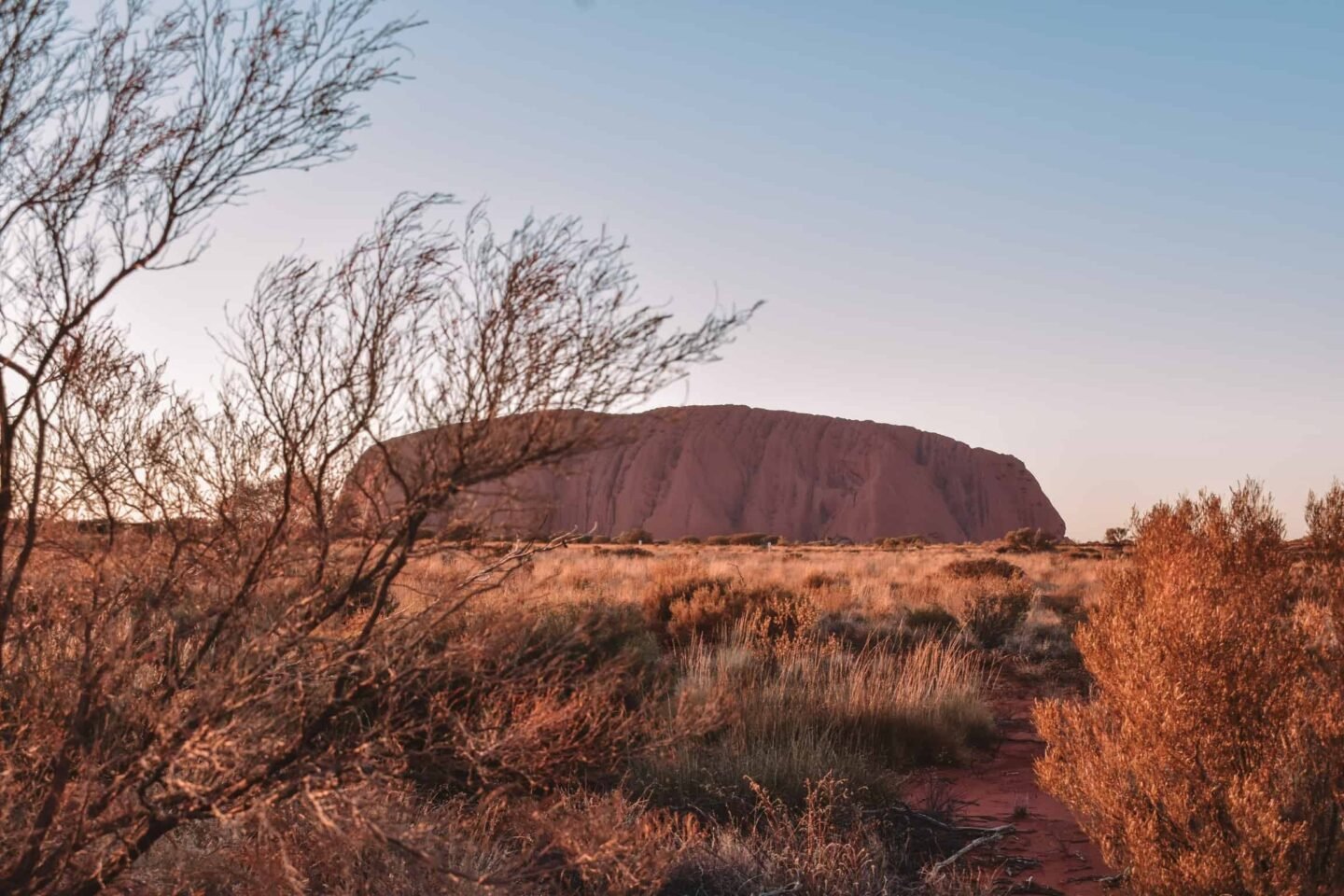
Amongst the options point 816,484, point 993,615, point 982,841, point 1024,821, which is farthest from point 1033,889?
point 816,484

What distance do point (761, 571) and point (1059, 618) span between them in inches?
290

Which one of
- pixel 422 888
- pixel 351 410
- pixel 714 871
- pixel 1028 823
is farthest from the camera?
pixel 1028 823

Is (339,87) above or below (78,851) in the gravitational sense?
above

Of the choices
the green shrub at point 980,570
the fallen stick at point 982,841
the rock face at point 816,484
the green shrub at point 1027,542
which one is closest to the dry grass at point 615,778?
the fallen stick at point 982,841

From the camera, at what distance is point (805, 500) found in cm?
7412

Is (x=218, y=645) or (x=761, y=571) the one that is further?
(x=761, y=571)

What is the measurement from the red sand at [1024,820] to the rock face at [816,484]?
57547 mm

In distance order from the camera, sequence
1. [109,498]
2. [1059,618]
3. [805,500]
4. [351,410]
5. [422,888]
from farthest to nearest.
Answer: [805,500], [1059,618], [422,888], [109,498], [351,410]

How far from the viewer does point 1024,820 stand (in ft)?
19.4

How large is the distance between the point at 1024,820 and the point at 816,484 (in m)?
70.1

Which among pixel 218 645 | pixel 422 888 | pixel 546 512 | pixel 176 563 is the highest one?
pixel 546 512

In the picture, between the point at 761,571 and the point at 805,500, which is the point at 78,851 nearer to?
the point at 761,571

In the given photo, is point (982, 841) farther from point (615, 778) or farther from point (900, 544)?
point (900, 544)

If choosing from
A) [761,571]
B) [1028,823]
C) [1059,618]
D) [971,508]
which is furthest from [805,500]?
[1028,823]
